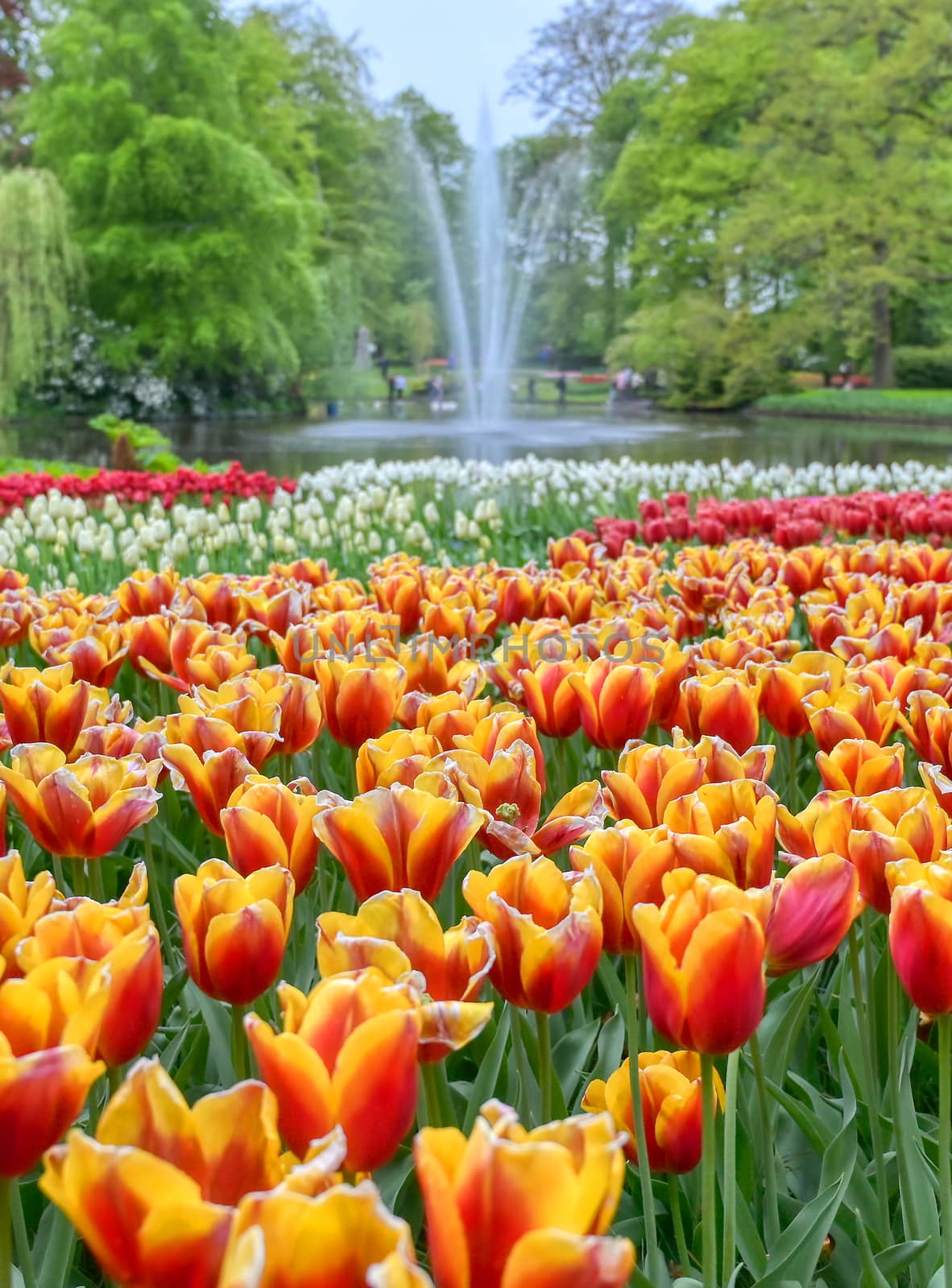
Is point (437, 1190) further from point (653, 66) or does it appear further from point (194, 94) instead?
point (653, 66)

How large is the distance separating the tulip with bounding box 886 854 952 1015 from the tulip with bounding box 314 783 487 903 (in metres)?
0.34

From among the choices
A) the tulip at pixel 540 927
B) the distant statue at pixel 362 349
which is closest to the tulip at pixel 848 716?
the tulip at pixel 540 927

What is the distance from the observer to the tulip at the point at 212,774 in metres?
1.24

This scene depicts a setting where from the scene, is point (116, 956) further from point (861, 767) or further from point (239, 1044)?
point (861, 767)

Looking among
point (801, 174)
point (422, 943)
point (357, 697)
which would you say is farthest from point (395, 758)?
point (801, 174)

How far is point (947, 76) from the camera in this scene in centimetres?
2414

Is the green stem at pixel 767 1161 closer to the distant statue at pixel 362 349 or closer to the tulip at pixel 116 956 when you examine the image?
the tulip at pixel 116 956

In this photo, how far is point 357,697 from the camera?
1.56m

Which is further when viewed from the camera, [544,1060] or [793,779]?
[793,779]

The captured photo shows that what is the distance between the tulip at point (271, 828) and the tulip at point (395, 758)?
0.07 m

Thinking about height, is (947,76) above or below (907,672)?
above

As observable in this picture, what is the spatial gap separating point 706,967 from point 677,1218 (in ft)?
1.16

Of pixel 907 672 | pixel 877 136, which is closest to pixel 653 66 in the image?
pixel 877 136

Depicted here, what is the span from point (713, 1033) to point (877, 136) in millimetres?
29054
